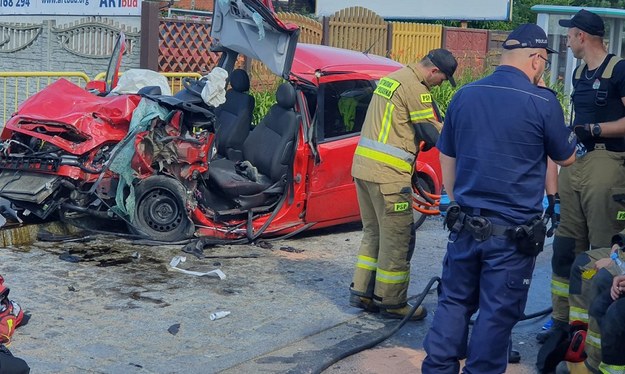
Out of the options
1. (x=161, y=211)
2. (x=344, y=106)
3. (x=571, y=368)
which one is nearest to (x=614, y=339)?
(x=571, y=368)

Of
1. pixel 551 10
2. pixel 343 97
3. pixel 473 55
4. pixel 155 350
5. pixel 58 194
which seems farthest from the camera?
pixel 473 55

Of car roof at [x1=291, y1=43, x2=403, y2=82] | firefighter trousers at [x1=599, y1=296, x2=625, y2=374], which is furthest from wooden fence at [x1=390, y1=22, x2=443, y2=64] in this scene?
firefighter trousers at [x1=599, y1=296, x2=625, y2=374]

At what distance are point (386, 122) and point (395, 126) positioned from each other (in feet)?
0.23

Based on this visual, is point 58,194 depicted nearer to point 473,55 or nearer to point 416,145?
point 416,145

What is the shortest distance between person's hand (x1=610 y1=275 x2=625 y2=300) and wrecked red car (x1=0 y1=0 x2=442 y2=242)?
316cm

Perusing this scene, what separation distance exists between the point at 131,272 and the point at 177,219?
96cm

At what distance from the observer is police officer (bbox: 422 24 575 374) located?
485 cm

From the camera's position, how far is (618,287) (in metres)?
4.80

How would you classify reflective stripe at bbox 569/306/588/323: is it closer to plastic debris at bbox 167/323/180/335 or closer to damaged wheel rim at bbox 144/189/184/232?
plastic debris at bbox 167/323/180/335

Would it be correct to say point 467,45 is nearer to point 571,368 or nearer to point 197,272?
point 197,272

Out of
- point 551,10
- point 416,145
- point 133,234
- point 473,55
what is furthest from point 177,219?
point 473,55

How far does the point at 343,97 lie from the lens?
8820mm

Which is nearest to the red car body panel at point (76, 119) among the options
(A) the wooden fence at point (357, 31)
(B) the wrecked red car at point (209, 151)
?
(B) the wrecked red car at point (209, 151)

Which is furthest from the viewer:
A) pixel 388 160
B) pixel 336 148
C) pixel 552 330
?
pixel 336 148
